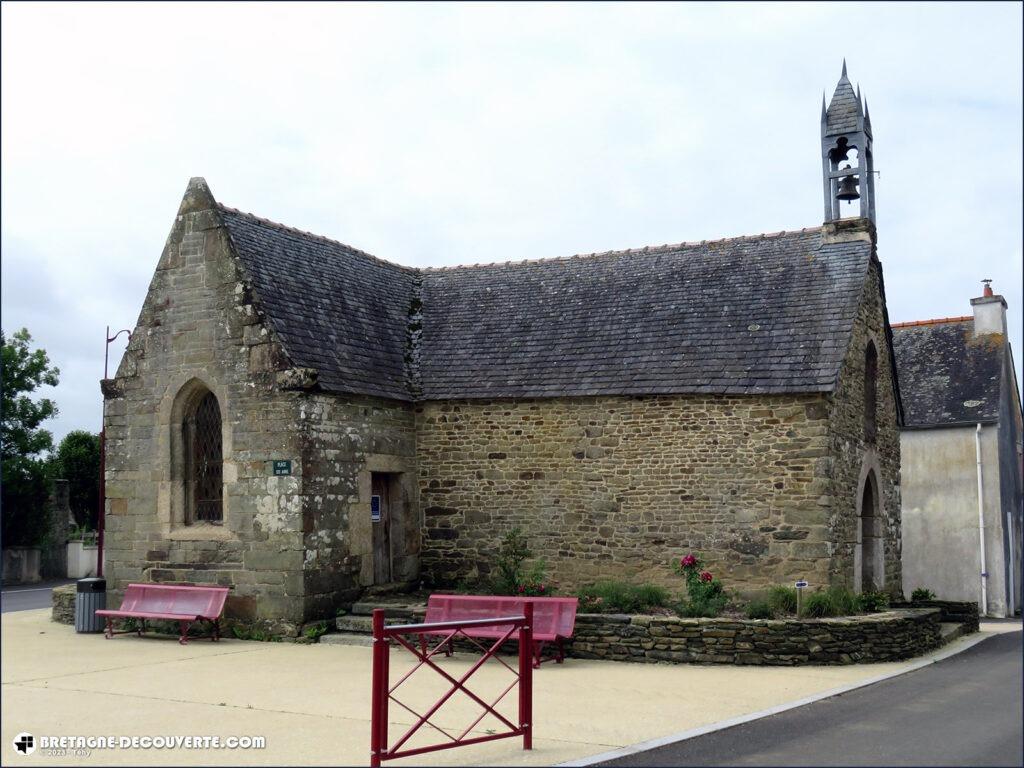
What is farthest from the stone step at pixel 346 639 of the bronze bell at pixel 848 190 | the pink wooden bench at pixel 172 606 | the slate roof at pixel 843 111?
the slate roof at pixel 843 111

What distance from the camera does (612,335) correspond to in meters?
15.8

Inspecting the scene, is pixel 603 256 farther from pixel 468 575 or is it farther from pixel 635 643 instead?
pixel 635 643

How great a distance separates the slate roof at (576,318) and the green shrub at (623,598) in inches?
110

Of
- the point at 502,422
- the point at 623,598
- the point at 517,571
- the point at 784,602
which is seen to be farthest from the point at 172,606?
the point at 784,602

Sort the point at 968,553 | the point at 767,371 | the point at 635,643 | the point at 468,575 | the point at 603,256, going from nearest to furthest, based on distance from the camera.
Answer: the point at 635,643, the point at 767,371, the point at 468,575, the point at 603,256, the point at 968,553

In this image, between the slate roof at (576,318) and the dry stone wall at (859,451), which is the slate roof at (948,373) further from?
the slate roof at (576,318)

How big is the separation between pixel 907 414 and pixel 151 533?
16.1 metres

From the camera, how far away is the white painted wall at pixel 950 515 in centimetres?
2177

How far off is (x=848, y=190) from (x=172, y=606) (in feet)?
39.9

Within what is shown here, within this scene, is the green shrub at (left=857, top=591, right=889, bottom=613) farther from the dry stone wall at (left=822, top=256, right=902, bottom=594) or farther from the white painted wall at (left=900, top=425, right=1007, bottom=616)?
the white painted wall at (left=900, top=425, right=1007, bottom=616)

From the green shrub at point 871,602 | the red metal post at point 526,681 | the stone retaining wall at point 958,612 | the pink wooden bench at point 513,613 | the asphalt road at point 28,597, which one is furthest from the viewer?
the asphalt road at point 28,597

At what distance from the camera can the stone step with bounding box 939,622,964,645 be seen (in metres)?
14.4

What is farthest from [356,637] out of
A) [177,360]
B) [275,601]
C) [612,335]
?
[612,335]

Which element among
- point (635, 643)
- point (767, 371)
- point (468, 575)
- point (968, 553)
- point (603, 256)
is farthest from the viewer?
point (968, 553)
